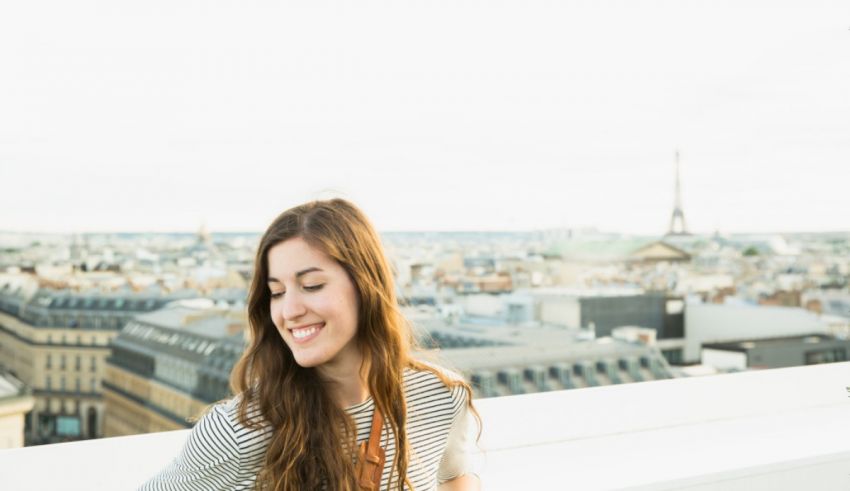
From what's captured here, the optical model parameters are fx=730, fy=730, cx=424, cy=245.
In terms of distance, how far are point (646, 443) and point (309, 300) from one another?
Answer: 1.42 meters

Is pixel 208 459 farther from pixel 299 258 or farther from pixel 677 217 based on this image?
pixel 677 217

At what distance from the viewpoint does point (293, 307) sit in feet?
3.50

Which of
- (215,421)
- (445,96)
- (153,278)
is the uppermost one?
(445,96)

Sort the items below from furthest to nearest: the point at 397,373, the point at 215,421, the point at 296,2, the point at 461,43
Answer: the point at 461,43 → the point at 296,2 → the point at 397,373 → the point at 215,421

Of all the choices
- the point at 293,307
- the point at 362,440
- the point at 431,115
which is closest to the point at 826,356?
the point at 431,115

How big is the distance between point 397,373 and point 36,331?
0.97 meters

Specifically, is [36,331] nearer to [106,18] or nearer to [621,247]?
[106,18]

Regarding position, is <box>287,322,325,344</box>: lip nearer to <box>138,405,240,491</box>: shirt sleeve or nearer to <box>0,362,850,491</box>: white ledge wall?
<box>138,405,240,491</box>: shirt sleeve

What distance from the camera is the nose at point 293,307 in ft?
3.50

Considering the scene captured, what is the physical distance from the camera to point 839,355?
2688mm

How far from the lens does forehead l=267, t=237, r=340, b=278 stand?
3.47ft

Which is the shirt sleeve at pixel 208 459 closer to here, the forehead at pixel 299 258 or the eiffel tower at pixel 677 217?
the forehead at pixel 299 258

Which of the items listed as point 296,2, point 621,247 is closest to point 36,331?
point 296,2

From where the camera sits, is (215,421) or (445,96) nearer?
(215,421)
